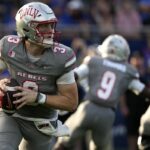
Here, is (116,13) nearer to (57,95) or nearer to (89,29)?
(89,29)

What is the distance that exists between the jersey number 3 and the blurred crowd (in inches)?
52.8

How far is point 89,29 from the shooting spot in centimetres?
1091

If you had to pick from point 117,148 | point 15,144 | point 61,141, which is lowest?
point 117,148

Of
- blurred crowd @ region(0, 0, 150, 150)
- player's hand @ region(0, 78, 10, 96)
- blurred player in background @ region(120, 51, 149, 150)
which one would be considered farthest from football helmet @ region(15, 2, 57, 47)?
blurred player in background @ region(120, 51, 149, 150)

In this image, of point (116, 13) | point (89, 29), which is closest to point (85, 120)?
point (89, 29)

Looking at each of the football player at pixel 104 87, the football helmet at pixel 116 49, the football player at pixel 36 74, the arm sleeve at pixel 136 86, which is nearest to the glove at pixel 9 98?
the football player at pixel 36 74

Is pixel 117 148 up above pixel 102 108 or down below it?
Answer: below

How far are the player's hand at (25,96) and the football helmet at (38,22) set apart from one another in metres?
0.42

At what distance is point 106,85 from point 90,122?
495 mm

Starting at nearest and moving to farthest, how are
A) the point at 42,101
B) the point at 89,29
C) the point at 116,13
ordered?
the point at 42,101, the point at 89,29, the point at 116,13

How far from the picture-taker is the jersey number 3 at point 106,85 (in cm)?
869

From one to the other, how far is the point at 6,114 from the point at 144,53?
5389 mm

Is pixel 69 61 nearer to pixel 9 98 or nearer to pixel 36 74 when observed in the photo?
pixel 36 74

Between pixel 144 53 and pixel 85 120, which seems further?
pixel 144 53
